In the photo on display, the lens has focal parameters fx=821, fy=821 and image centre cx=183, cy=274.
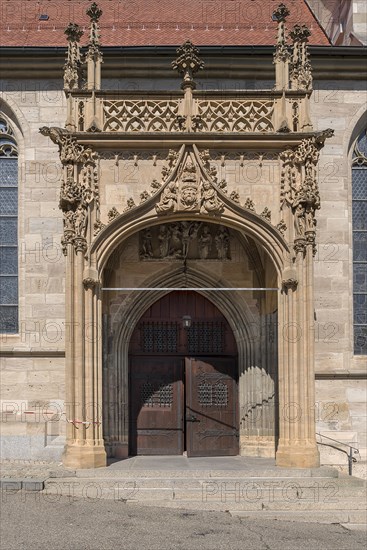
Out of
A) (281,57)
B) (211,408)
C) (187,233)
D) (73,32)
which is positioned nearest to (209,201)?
(187,233)

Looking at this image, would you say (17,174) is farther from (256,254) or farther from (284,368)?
(284,368)

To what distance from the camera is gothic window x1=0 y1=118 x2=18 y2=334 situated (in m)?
16.2

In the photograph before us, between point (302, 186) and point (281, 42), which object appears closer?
point (302, 186)

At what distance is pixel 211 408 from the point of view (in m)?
15.3

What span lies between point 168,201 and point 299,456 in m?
4.60

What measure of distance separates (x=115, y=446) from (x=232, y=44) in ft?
28.5

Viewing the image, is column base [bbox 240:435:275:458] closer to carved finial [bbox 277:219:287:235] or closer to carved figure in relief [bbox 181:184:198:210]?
carved finial [bbox 277:219:287:235]

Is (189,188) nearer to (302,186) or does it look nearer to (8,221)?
(302,186)

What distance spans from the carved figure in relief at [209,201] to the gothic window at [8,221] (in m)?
4.54

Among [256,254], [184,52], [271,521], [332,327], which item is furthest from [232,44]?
[271,521]

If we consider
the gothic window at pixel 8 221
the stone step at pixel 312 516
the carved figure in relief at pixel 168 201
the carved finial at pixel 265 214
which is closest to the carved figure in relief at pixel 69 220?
the carved figure in relief at pixel 168 201

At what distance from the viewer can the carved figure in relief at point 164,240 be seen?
1527cm

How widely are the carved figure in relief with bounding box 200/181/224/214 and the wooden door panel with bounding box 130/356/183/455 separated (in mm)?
3433

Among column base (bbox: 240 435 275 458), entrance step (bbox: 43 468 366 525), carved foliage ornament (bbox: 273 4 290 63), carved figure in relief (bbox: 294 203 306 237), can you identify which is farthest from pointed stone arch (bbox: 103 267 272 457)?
carved foliage ornament (bbox: 273 4 290 63)
